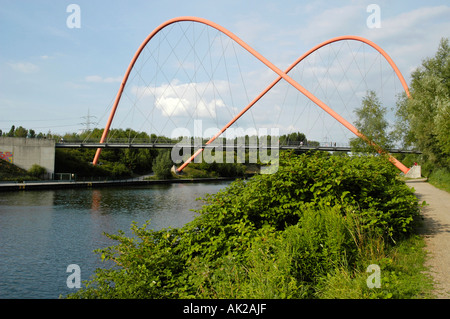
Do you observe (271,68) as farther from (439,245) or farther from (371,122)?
(439,245)

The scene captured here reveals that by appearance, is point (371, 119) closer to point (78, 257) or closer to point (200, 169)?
point (78, 257)

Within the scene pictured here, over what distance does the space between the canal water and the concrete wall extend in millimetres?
15177

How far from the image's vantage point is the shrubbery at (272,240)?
15.7ft

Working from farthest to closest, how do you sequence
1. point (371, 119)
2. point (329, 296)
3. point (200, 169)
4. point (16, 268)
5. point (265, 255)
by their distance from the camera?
1. point (200, 169)
2. point (371, 119)
3. point (16, 268)
4. point (265, 255)
5. point (329, 296)

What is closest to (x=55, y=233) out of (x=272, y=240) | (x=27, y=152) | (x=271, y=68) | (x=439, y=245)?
(x=272, y=240)

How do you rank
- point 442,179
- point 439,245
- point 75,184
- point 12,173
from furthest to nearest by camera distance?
1. point 12,173
2. point 75,184
3. point 442,179
4. point 439,245

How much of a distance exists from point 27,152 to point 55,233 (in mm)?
32342

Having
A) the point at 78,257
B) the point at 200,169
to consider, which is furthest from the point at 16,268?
the point at 200,169

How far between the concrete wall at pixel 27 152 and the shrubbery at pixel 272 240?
138ft

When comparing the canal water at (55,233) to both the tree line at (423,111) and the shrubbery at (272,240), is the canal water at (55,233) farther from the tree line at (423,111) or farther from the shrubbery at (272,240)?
the tree line at (423,111)

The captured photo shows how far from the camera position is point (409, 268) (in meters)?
5.49

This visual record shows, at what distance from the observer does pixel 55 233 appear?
15461 millimetres
